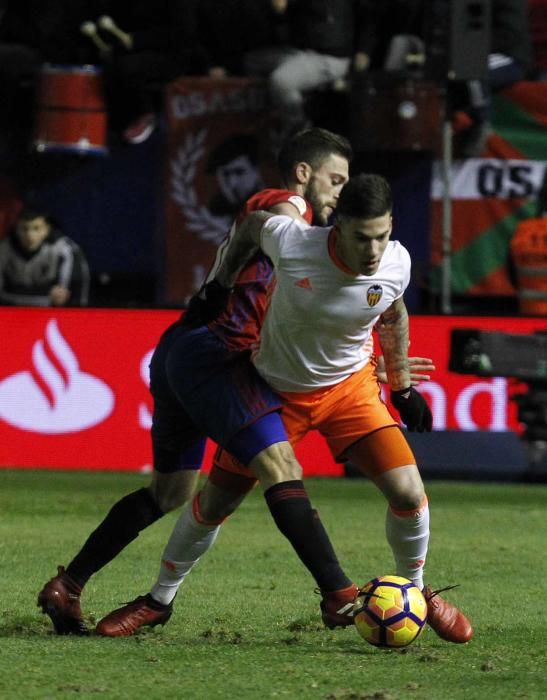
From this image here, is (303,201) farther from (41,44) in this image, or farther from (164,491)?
(41,44)

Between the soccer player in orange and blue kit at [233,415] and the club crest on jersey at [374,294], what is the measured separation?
0.40 metres

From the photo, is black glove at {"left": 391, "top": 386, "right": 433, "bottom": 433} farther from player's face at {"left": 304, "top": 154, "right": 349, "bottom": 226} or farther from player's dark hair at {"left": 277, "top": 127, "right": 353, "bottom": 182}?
player's dark hair at {"left": 277, "top": 127, "right": 353, "bottom": 182}

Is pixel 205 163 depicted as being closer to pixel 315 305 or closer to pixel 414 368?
pixel 414 368

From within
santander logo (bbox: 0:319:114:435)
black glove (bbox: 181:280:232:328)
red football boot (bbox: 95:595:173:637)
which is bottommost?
santander logo (bbox: 0:319:114:435)

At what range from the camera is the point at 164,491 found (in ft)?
20.8

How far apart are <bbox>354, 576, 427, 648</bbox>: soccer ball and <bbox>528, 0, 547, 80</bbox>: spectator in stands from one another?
1037 centimetres

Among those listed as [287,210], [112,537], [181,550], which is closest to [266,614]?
[181,550]

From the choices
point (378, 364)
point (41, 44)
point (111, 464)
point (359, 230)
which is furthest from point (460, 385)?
point (359, 230)

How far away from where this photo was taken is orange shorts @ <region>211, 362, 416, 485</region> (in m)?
5.94

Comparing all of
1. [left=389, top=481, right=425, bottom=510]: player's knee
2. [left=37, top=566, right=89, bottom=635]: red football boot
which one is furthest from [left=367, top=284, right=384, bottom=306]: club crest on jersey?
[left=37, top=566, right=89, bottom=635]: red football boot

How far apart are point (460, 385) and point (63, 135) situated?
435 cm

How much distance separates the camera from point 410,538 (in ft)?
19.8

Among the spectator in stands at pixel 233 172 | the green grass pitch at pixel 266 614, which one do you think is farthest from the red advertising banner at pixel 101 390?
the spectator in stands at pixel 233 172

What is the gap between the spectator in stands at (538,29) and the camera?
49.8ft
